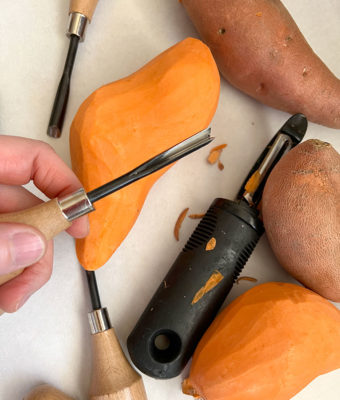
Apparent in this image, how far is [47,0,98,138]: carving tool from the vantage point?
562mm

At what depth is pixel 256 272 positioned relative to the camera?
593 mm

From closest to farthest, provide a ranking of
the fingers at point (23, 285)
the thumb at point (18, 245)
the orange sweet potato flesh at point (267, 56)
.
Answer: the thumb at point (18, 245)
the fingers at point (23, 285)
the orange sweet potato flesh at point (267, 56)

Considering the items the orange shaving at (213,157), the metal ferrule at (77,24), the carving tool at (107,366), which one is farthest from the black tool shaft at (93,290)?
the metal ferrule at (77,24)

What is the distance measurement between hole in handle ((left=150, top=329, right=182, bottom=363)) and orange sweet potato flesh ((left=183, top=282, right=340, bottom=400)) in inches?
1.1

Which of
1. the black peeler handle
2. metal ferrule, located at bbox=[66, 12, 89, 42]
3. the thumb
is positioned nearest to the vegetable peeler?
the black peeler handle

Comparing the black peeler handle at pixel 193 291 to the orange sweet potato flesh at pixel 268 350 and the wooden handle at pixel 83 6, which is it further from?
the wooden handle at pixel 83 6

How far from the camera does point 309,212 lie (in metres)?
0.50

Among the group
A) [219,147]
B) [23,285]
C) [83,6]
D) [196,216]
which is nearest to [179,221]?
[196,216]

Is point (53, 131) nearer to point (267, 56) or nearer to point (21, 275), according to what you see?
point (21, 275)

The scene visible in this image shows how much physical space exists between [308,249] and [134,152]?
10.0 inches

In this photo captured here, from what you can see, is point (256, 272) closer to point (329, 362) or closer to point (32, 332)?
point (329, 362)

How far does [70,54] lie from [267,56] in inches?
11.1

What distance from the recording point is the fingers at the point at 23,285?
0.45 meters

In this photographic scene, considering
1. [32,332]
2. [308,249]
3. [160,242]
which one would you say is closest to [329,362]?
[308,249]
